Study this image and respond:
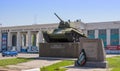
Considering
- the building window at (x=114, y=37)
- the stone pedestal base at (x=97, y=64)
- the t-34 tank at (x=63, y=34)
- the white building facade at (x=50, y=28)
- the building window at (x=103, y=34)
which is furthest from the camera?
the building window at (x=103, y=34)

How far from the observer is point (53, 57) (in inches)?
1158

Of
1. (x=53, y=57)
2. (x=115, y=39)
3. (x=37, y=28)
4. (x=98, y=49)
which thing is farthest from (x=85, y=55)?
(x=37, y=28)

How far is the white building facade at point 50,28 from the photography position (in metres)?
71.2

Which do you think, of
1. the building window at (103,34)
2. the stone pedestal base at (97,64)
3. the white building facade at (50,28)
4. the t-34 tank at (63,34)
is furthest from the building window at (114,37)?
the stone pedestal base at (97,64)

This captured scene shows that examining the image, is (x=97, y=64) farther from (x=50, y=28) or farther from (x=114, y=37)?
(x=50, y=28)

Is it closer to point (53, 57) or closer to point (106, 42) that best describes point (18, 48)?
point (106, 42)

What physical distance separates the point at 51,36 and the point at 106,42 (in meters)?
44.3

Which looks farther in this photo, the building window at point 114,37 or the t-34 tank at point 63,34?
the building window at point 114,37

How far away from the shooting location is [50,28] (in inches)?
2931

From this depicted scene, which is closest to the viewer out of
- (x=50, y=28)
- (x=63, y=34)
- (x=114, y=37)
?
(x=63, y=34)

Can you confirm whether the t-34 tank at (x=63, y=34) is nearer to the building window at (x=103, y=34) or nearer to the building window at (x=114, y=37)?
the building window at (x=114, y=37)

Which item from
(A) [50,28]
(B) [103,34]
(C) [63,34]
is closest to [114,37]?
(B) [103,34]

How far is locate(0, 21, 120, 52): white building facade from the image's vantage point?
71250mm

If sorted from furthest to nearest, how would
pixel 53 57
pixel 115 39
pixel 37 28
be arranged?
pixel 37 28 < pixel 115 39 < pixel 53 57
